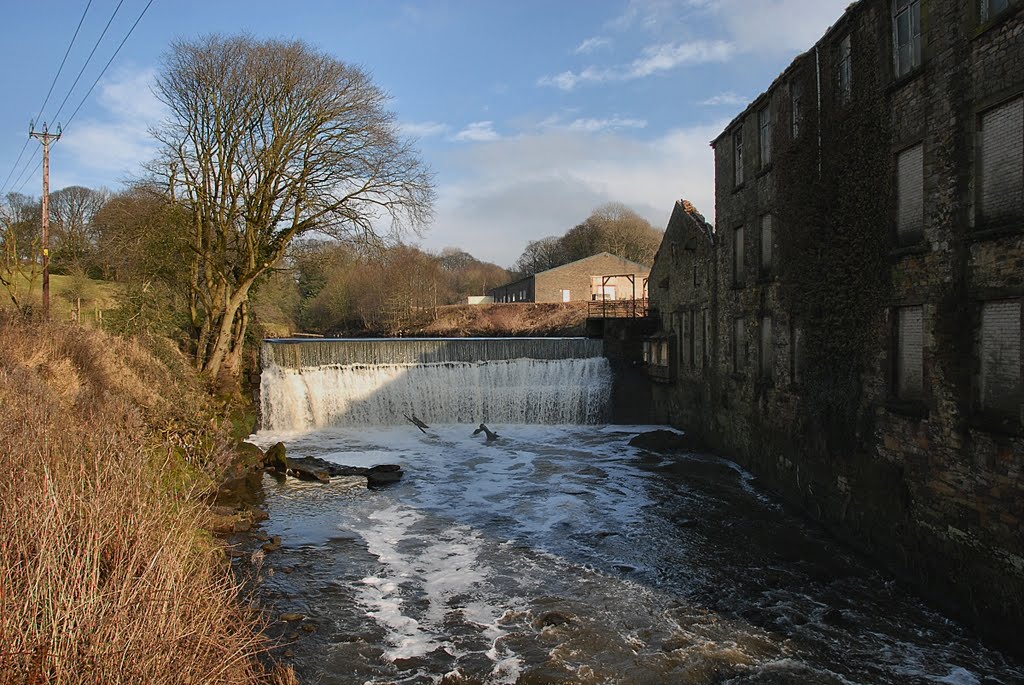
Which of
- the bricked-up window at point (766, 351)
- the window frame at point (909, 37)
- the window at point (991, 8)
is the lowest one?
the bricked-up window at point (766, 351)

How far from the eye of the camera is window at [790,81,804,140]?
531 inches

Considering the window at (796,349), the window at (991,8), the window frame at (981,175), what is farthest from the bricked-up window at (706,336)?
the window at (991,8)

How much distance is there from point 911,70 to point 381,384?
666 inches

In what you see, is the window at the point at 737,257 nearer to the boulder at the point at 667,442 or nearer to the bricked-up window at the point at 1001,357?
the boulder at the point at 667,442

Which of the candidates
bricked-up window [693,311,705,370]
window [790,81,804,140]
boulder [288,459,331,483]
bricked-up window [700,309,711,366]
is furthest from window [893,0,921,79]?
boulder [288,459,331,483]

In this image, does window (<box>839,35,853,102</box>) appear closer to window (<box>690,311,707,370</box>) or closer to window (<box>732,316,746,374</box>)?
window (<box>732,316,746,374</box>)

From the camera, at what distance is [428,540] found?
1136 cm

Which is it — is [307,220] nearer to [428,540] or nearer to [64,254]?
[428,540]

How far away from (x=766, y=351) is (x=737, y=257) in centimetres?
305

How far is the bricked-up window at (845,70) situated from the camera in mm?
11501

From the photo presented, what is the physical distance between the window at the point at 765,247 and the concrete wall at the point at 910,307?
96mm

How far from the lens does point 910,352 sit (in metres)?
9.73

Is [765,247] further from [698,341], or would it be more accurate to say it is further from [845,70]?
[698,341]

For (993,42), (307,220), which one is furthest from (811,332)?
(307,220)
